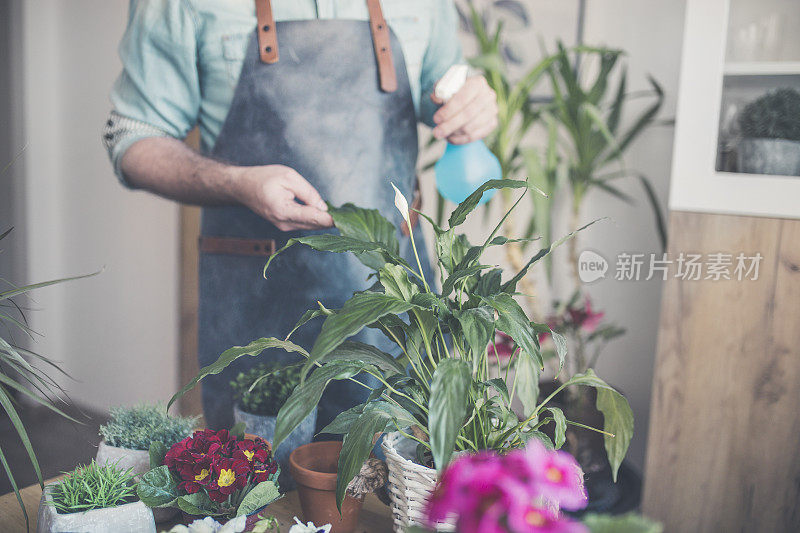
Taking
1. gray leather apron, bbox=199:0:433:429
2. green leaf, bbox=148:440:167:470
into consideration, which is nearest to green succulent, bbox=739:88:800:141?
gray leather apron, bbox=199:0:433:429

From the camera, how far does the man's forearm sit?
1257 millimetres

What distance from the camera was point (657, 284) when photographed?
6.48 ft

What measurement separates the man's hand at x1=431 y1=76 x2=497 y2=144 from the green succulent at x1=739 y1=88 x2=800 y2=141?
0.67m

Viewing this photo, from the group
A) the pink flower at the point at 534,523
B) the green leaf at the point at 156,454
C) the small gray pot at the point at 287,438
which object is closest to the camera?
the pink flower at the point at 534,523

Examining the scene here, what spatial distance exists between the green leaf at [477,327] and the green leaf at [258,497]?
0.32m

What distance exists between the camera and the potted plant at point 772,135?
1.45m

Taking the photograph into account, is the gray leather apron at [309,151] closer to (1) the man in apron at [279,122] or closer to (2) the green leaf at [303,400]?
(1) the man in apron at [279,122]

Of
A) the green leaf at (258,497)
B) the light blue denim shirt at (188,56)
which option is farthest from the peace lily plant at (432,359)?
the light blue denim shirt at (188,56)

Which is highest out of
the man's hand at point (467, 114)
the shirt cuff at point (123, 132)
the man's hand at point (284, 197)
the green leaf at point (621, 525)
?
the man's hand at point (467, 114)

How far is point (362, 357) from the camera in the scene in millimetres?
811

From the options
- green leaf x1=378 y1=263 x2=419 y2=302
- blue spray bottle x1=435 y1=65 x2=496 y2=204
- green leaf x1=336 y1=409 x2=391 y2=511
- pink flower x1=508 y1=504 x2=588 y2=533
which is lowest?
green leaf x1=336 y1=409 x2=391 y2=511

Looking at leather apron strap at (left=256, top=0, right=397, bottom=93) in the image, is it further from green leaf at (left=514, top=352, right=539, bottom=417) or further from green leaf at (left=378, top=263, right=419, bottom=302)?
green leaf at (left=514, top=352, right=539, bottom=417)

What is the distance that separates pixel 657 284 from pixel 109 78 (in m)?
1.69

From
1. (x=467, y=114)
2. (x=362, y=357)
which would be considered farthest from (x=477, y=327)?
(x=467, y=114)
